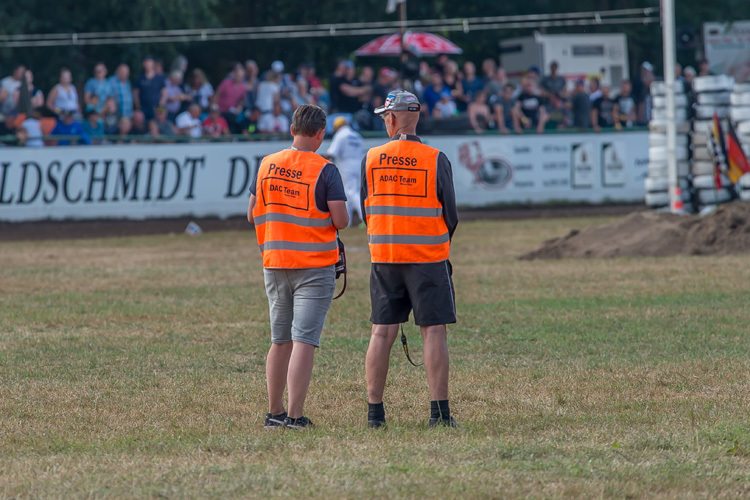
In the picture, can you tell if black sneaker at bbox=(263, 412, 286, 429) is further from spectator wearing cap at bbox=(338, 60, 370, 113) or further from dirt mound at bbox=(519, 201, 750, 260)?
spectator wearing cap at bbox=(338, 60, 370, 113)

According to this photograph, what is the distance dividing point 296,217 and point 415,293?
2.62 feet

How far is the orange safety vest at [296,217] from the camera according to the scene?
629 centimetres

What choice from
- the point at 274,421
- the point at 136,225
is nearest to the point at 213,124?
the point at 136,225

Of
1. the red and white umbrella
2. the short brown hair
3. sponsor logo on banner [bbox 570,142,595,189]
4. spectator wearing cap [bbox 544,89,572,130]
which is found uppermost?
the red and white umbrella

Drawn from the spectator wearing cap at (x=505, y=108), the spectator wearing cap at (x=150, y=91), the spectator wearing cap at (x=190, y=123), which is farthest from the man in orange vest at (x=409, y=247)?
the spectator wearing cap at (x=505, y=108)

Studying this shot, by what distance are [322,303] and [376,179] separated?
77 centimetres

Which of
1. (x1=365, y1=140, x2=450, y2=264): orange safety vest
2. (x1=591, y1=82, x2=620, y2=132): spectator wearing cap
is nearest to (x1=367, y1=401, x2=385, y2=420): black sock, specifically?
(x1=365, y1=140, x2=450, y2=264): orange safety vest

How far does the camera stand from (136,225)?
22234mm

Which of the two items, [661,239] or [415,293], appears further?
[661,239]

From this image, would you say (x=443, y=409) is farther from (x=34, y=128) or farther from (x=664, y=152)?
(x=34, y=128)

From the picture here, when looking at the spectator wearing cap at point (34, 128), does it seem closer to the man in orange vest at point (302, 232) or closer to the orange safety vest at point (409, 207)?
the man in orange vest at point (302, 232)

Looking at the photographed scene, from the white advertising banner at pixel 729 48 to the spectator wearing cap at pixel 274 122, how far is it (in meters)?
16.3

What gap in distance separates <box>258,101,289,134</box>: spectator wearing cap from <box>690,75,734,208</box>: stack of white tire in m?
8.51

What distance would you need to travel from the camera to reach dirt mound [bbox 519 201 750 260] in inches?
630
